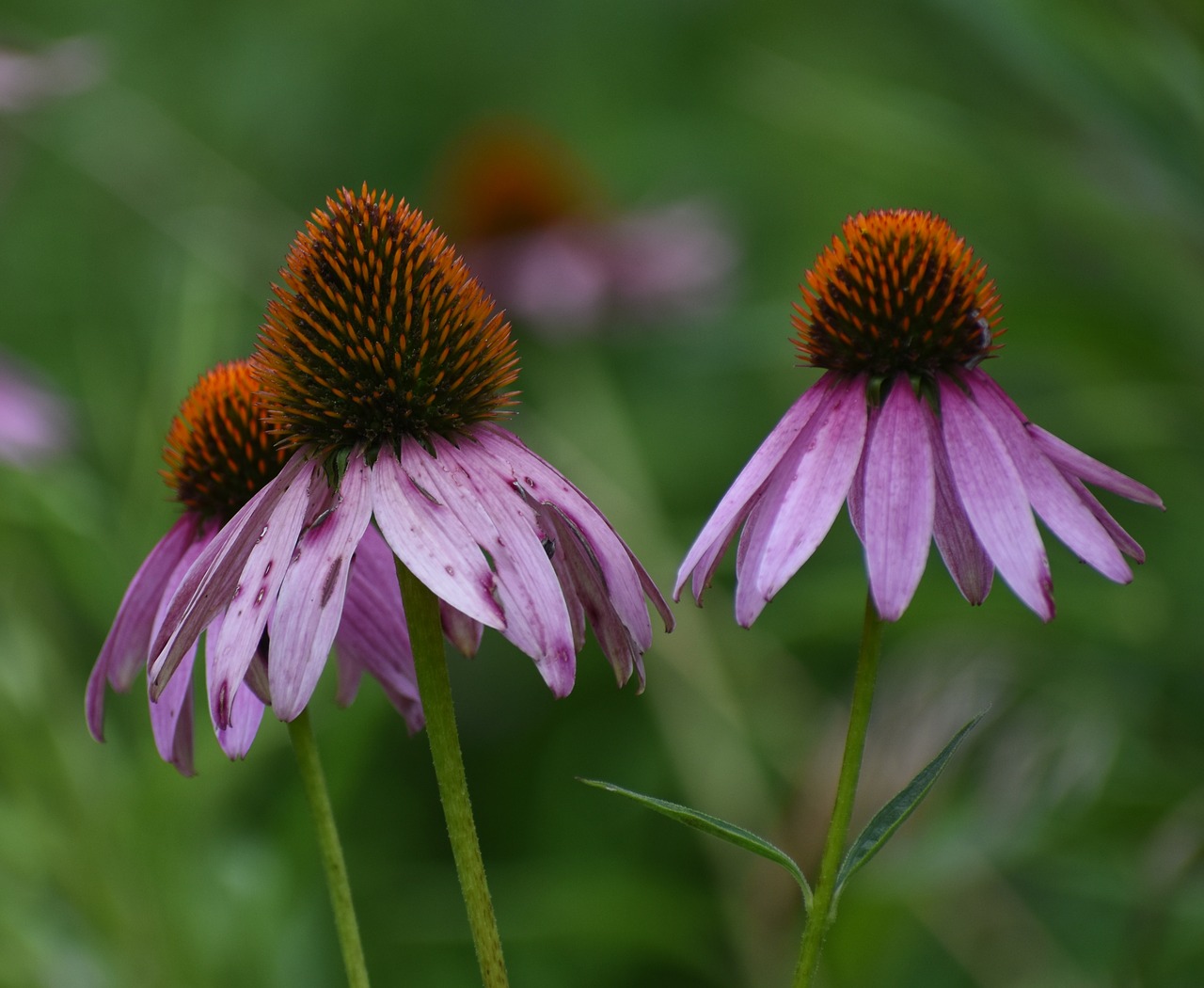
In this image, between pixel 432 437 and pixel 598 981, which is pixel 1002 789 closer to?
pixel 598 981

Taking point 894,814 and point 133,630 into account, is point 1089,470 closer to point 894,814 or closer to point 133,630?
point 894,814

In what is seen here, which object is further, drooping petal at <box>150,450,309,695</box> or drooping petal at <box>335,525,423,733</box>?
drooping petal at <box>335,525,423,733</box>

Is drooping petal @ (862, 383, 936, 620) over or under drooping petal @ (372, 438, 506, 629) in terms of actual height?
over

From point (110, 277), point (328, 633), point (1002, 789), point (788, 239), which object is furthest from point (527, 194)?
point (328, 633)

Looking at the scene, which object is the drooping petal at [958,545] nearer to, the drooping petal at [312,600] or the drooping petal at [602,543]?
the drooping petal at [602,543]

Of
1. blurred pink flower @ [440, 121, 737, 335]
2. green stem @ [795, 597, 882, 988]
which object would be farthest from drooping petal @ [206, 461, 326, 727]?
blurred pink flower @ [440, 121, 737, 335]

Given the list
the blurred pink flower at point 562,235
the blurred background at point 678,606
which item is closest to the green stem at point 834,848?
the blurred background at point 678,606

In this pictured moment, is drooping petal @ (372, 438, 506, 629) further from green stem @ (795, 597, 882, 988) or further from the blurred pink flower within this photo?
the blurred pink flower
